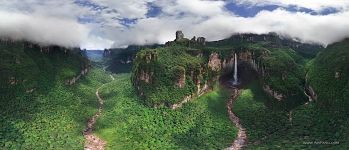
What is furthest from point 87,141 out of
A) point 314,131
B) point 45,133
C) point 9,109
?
point 314,131

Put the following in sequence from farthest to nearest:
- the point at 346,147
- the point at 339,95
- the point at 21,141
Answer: the point at 339,95 < the point at 21,141 < the point at 346,147

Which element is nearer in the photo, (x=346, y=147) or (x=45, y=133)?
(x=346, y=147)

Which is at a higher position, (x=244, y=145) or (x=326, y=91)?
(x=326, y=91)

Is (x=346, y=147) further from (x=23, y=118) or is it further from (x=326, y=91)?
(x=23, y=118)

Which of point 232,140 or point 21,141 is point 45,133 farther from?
point 232,140

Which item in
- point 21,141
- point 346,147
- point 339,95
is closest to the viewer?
point 346,147

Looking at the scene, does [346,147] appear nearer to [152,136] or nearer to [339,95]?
[339,95]

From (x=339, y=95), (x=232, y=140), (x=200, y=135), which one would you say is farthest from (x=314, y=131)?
(x=200, y=135)

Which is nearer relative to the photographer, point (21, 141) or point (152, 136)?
point (21, 141)
